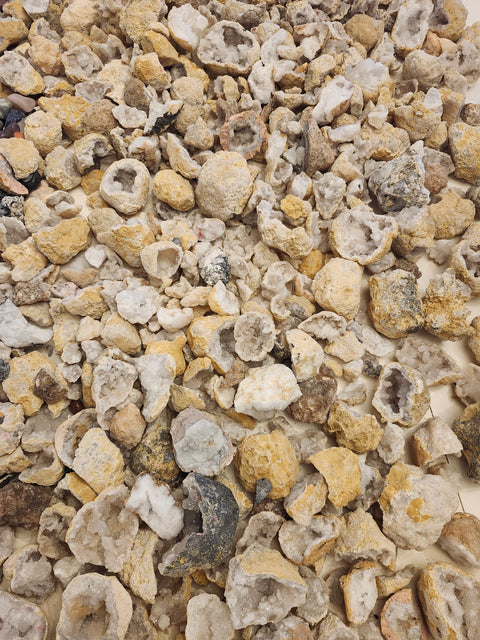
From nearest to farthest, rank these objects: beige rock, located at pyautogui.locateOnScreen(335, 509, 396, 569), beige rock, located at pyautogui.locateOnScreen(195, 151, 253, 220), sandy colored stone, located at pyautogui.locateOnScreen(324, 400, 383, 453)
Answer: beige rock, located at pyautogui.locateOnScreen(335, 509, 396, 569) < sandy colored stone, located at pyautogui.locateOnScreen(324, 400, 383, 453) < beige rock, located at pyautogui.locateOnScreen(195, 151, 253, 220)

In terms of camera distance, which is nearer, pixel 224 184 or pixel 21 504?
pixel 21 504

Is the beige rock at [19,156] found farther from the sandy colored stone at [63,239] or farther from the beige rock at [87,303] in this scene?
the beige rock at [87,303]

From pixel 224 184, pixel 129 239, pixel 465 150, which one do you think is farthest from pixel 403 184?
pixel 129 239

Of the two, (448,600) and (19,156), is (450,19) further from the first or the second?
(448,600)

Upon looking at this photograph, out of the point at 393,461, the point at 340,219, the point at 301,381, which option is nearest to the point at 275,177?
the point at 340,219

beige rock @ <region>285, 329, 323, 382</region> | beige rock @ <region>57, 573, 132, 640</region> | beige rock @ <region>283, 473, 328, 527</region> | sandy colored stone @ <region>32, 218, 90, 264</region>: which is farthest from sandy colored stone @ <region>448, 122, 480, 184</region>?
beige rock @ <region>57, 573, 132, 640</region>

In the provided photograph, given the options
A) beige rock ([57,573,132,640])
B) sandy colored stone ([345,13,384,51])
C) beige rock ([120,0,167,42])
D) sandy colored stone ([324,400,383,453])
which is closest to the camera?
beige rock ([57,573,132,640])

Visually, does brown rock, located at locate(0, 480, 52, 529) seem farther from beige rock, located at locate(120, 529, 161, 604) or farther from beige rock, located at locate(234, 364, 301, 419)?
beige rock, located at locate(234, 364, 301, 419)
